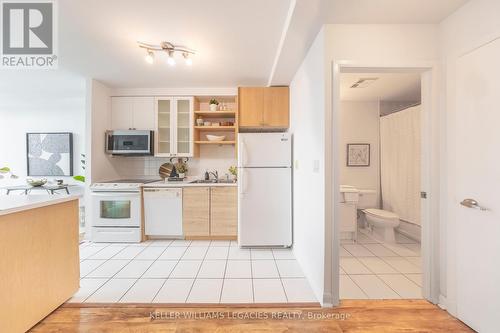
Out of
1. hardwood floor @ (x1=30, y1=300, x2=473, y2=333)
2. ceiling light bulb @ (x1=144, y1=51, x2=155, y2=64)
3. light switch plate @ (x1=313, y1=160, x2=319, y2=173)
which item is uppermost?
ceiling light bulb @ (x1=144, y1=51, x2=155, y2=64)

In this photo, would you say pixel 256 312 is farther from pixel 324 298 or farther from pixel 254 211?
pixel 254 211

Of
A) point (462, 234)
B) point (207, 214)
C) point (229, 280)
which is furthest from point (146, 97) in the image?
point (462, 234)

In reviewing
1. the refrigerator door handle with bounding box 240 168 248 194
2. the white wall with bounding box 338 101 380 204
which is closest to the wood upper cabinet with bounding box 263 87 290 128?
the refrigerator door handle with bounding box 240 168 248 194

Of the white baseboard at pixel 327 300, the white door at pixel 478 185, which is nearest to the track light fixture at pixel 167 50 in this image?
the white door at pixel 478 185

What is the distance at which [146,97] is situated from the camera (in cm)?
362

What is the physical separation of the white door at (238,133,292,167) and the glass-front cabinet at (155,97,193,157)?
109 cm

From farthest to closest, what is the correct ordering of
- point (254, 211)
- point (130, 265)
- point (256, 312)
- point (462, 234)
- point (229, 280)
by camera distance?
point (254, 211), point (130, 265), point (229, 280), point (256, 312), point (462, 234)

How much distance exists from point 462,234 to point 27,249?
3.17 metres

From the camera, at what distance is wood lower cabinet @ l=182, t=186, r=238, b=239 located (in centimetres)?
330

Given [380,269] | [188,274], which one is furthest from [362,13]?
[188,274]

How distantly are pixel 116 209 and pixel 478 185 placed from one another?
3982mm

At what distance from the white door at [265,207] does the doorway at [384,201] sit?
77 cm

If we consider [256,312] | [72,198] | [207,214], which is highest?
[72,198]

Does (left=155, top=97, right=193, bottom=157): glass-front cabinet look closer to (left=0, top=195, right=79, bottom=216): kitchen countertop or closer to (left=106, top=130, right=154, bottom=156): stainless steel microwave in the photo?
(left=106, top=130, right=154, bottom=156): stainless steel microwave
